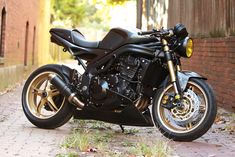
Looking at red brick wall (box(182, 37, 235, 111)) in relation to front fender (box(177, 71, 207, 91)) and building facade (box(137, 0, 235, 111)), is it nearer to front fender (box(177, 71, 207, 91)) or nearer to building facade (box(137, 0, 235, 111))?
building facade (box(137, 0, 235, 111))

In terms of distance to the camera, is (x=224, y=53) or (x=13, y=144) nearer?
(x=13, y=144)

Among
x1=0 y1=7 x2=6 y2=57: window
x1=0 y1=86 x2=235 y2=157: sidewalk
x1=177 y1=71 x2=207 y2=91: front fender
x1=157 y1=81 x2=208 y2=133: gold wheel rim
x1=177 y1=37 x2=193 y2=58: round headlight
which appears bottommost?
x1=0 y1=86 x2=235 y2=157: sidewalk

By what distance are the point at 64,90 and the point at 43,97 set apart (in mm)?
483

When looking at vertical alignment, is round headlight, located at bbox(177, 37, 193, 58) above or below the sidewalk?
above

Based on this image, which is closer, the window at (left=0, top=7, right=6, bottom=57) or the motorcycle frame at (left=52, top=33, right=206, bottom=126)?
the motorcycle frame at (left=52, top=33, right=206, bottom=126)

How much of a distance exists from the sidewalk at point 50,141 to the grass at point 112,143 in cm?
14

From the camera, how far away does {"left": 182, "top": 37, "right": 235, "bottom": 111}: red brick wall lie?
32.3ft

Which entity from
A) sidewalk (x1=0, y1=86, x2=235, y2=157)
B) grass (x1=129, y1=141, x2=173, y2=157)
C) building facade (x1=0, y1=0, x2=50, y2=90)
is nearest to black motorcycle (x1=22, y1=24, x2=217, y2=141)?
sidewalk (x1=0, y1=86, x2=235, y2=157)

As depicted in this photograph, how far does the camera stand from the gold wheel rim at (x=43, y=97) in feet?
24.7

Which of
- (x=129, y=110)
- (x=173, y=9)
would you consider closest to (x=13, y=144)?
(x=129, y=110)

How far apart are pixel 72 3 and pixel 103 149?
4406cm

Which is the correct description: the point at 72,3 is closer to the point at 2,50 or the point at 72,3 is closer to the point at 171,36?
the point at 2,50

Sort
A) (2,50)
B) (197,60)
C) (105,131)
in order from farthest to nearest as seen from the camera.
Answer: (2,50) < (197,60) < (105,131)

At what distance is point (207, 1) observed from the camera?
454 inches
